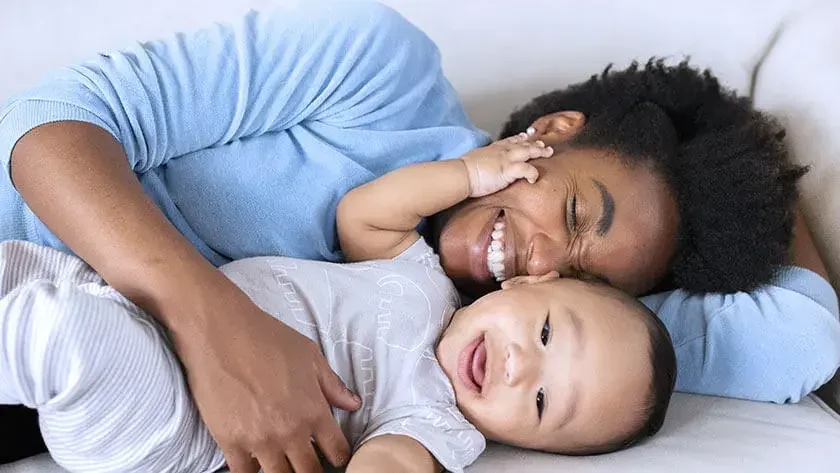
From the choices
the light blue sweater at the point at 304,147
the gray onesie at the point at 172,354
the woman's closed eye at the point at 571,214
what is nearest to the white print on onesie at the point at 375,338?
the gray onesie at the point at 172,354

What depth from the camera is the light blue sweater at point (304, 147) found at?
1.07 metres

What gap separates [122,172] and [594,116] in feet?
2.28

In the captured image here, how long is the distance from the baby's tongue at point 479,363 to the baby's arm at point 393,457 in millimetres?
117

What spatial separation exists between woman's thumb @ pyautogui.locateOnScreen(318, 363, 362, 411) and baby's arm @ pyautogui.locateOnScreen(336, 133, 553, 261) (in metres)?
0.27

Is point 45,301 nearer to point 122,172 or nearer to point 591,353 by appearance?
point 122,172

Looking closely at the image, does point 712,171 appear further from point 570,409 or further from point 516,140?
point 570,409

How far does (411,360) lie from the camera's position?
39.2 inches

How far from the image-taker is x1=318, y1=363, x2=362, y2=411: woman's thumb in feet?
2.98

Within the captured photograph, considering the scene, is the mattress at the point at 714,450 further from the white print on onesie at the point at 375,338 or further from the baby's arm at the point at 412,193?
the baby's arm at the point at 412,193

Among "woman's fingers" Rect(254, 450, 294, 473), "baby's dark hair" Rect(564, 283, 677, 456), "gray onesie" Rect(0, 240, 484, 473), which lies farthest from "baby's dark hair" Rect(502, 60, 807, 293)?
"woman's fingers" Rect(254, 450, 294, 473)

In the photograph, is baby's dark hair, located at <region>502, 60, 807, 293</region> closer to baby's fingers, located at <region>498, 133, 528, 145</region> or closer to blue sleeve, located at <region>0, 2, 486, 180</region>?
baby's fingers, located at <region>498, 133, 528, 145</region>

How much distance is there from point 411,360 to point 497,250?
0.24m

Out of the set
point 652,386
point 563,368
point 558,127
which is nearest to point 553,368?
point 563,368

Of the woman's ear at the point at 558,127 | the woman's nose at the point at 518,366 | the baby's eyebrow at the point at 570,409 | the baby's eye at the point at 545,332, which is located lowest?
the baby's eyebrow at the point at 570,409
